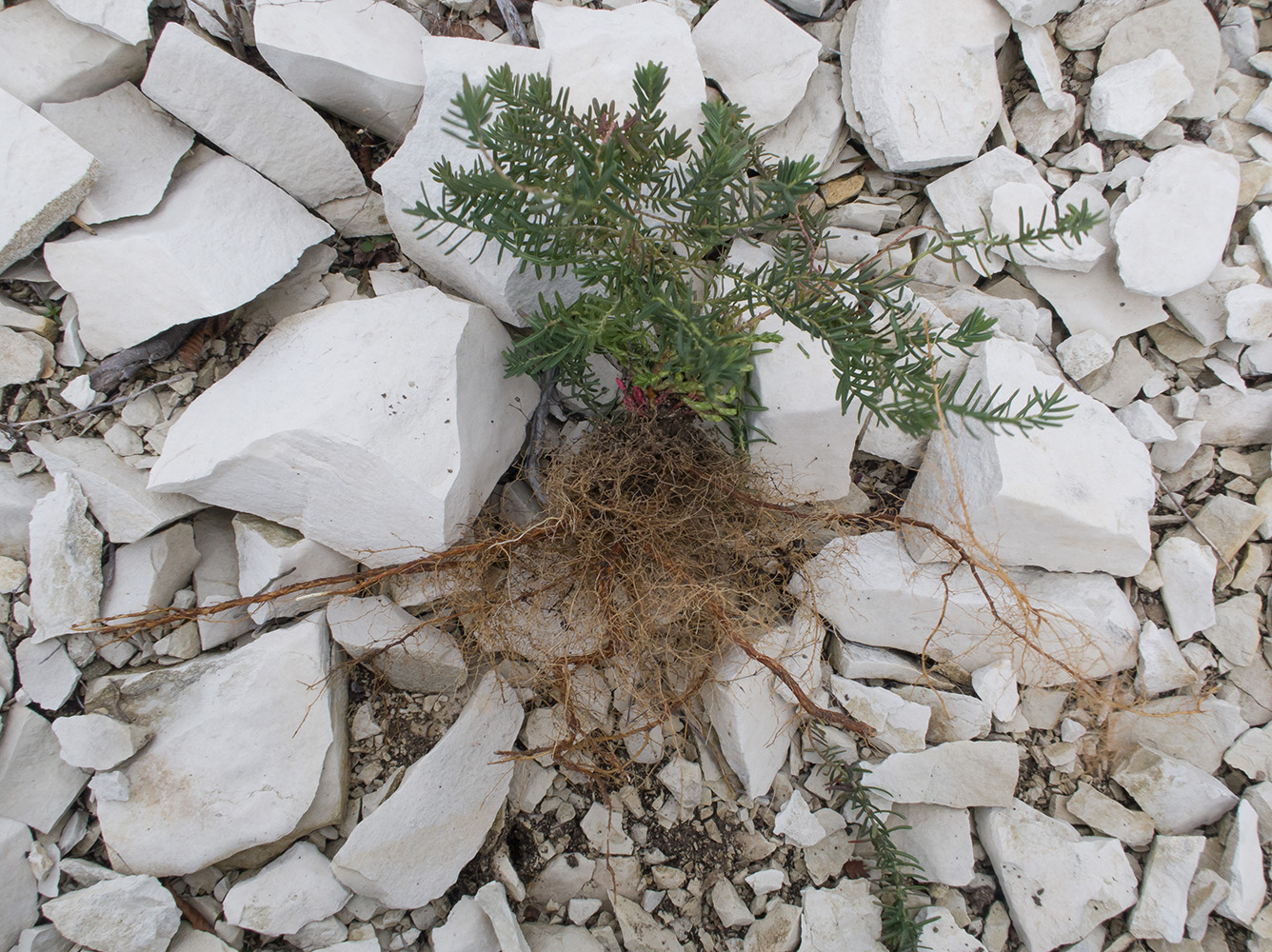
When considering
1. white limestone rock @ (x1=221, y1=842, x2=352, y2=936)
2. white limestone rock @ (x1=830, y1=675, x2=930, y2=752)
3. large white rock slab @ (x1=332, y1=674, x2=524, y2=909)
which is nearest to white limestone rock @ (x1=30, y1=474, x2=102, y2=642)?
white limestone rock @ (x1=221, y1=842, x2=352, y2=936)

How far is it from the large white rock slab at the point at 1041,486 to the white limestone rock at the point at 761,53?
0.79 metres

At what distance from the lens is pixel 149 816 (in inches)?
69.1

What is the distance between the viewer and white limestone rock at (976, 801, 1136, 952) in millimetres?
1807

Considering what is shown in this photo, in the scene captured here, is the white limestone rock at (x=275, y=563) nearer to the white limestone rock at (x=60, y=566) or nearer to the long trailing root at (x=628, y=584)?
the long trailing root at (x=628, y=584)

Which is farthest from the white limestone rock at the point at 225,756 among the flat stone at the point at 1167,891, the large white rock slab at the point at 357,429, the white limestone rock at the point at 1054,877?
the flat stone at the point at 1167,891

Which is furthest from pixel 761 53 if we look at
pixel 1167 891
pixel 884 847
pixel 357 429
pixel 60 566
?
pixel 1167 891

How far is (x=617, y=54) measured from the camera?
6.06ft

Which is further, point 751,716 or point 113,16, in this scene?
point 751,716

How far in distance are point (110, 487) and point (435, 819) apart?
1.04 metres

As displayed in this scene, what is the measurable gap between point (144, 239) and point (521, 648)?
123 centimetres

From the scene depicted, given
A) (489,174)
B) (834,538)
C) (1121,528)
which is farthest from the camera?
(834,538)

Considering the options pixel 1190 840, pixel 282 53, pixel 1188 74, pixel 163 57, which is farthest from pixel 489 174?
pixel 1190 840

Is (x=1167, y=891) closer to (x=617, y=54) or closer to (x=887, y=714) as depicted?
(x=887, y=714)

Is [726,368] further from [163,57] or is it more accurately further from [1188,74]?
[1188,74]
